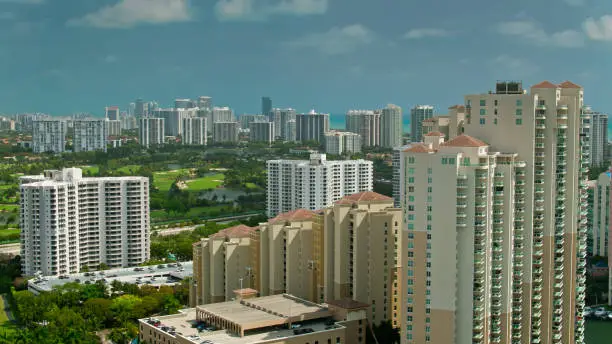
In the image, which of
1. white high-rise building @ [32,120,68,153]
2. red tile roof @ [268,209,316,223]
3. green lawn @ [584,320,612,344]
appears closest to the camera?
red tile roof @ [268,209,316,223]

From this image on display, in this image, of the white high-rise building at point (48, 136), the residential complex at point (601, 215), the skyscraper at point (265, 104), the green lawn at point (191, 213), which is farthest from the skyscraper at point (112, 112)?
the residential complex at point (601, 215)

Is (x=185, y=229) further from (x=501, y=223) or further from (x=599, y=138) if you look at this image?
(x=599, y=138)

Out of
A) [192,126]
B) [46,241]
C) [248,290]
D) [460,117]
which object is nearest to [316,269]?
[248,290]

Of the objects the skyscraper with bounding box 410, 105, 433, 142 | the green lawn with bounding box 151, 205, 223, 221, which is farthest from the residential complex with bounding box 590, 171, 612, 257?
the skyscraper with bounding box 410, 105, 433, 142

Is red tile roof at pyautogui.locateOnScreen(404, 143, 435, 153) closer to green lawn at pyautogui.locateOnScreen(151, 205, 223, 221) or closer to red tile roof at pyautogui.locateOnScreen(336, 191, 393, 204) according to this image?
red tile roof at pyautogui.locateOnScreen(336, 191, 393, 204)

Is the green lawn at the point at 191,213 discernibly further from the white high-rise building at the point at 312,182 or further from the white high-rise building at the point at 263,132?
the white high-rise building at the point at 263,132

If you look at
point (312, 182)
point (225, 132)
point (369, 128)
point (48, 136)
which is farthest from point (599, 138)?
point (48, 136)
